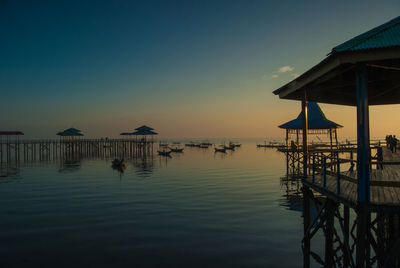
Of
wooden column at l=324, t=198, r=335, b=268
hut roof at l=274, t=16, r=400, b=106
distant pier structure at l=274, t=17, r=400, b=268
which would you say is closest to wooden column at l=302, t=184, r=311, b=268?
distant pier structure at l=274, t=17, r=400, b=268

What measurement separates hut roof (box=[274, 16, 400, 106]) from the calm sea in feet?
19.3

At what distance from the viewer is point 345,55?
5.91 metres

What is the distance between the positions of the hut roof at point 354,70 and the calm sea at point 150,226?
589 cm

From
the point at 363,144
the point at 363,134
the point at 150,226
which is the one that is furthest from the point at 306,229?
the point at 150,226

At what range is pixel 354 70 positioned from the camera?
739 cm

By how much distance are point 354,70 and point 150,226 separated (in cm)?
1047

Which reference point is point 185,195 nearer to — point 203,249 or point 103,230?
point 103,230

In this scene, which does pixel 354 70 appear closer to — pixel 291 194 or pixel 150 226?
pixel 150 226

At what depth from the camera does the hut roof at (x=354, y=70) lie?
580 centimetres

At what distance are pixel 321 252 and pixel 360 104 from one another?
267 inches

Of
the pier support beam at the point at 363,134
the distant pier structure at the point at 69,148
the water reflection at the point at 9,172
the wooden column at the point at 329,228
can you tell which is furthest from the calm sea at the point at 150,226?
the distant pier structure at the point at 69,148

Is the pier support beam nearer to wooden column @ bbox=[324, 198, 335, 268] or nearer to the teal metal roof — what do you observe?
the teal metal roof

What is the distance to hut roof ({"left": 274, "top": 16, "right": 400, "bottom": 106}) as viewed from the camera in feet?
19.0

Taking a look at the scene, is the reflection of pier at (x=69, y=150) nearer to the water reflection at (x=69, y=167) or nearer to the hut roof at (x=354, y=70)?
the water reflection at (x=69, y=167)
